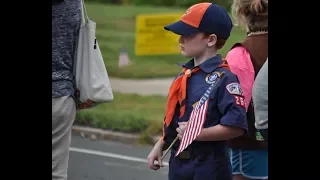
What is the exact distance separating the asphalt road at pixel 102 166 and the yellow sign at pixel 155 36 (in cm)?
65

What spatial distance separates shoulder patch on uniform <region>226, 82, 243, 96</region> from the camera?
→ 325 cm

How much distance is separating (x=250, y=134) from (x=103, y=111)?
4.14 feet

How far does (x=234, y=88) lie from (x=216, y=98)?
0.31 feet

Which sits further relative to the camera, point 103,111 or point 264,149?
point 103,111

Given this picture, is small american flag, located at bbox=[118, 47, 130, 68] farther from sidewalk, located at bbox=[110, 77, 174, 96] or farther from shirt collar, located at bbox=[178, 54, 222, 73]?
shirt collar, located at bbox=[178, 54, 222, 73]

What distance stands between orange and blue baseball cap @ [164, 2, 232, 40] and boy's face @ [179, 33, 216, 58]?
0.08 feet

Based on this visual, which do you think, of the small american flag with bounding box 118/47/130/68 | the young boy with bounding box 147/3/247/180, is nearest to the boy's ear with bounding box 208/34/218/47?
the young boy with bounding box 147/3/247/180

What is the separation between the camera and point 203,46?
11.1 ft

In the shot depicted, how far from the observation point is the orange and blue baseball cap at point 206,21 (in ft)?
11.1

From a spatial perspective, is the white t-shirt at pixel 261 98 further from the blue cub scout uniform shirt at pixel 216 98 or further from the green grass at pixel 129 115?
the green grass at pixel 129 115

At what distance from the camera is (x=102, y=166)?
14.3 ft
